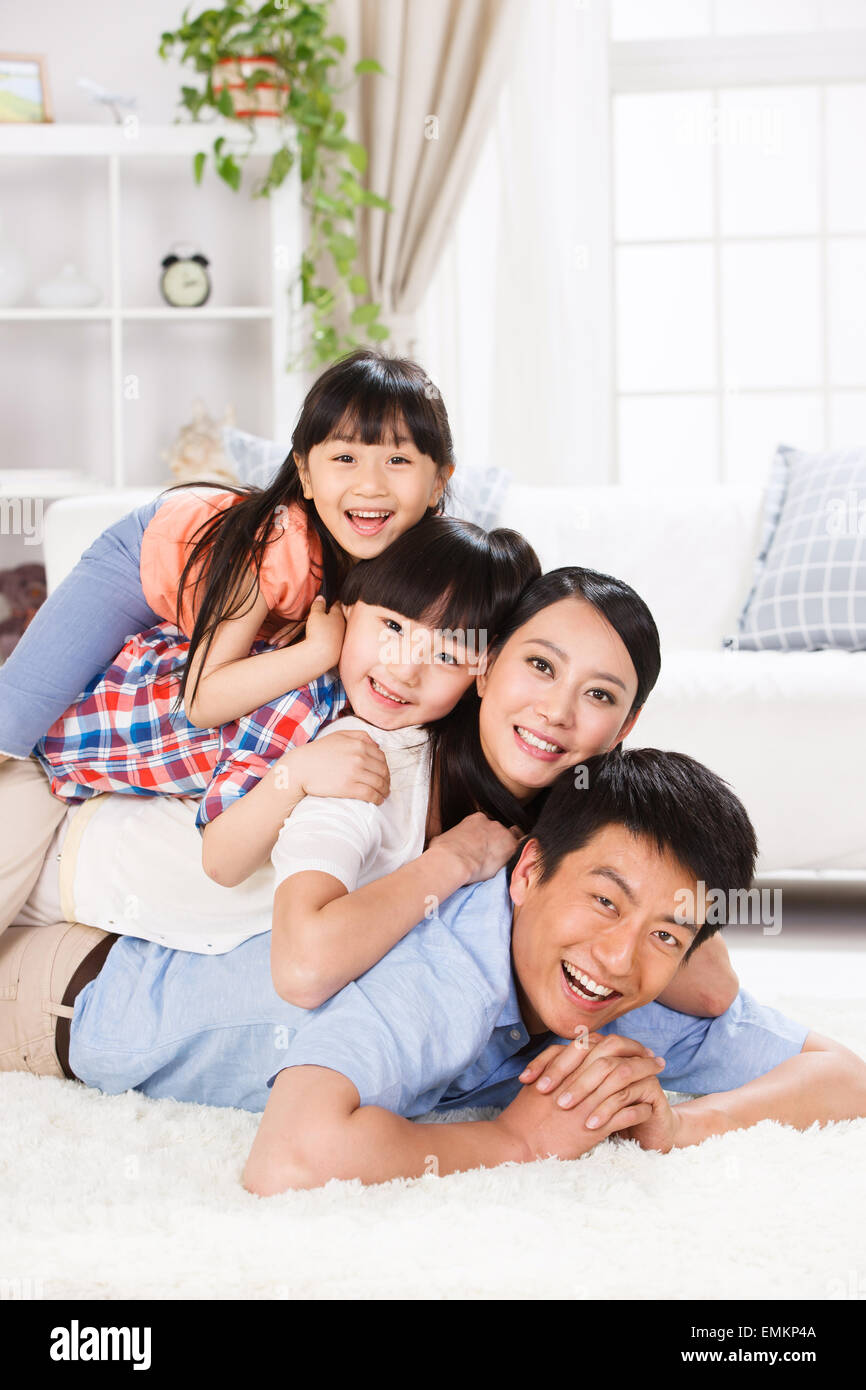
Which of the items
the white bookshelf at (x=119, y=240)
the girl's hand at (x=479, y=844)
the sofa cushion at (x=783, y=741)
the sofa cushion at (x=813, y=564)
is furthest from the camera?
the white bookshelf at (x=119, y=240)

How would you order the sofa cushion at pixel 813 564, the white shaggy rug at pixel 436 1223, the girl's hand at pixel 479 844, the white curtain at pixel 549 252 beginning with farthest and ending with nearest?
the white curtain at pixel 549 252 < the sofa cushion at pixel 813 564 < the girl's hand at pixel 479 844 < the white shaggy rug at pixel 436 1223

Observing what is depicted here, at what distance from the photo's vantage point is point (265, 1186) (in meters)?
1.07

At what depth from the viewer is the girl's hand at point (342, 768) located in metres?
1.25

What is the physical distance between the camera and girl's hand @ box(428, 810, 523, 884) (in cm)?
127

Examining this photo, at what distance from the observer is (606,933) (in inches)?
45.7

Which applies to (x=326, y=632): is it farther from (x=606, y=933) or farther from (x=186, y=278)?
(x=186, y=278)

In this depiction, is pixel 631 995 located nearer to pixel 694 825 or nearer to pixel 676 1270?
→ pixel 694 825

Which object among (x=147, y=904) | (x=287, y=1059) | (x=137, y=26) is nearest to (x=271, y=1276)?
(x=287, y=1059)

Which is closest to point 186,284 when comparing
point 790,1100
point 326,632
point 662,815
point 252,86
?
point 252,86

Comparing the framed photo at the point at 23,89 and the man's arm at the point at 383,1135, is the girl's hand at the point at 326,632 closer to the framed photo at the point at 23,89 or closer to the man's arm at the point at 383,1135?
the man's arm at the point at 383,1135

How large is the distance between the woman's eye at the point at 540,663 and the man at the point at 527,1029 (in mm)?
118

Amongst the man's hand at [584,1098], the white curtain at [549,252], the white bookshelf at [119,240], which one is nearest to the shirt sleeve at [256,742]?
the man's hand at [584,1098]

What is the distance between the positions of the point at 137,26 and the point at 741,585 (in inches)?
110
